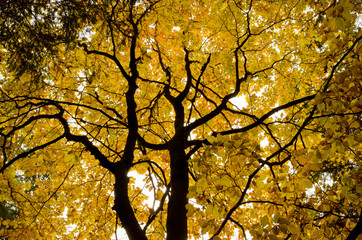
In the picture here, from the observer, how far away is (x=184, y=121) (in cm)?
444

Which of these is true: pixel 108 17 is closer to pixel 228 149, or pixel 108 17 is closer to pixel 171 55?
pixel 228 149

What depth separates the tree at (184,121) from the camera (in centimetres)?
208

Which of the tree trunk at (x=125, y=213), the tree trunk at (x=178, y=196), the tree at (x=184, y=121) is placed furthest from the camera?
the tree trunk at (x=178, y=196)

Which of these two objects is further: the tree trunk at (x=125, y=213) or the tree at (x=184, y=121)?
the tree trunk at (x=125, y=213)

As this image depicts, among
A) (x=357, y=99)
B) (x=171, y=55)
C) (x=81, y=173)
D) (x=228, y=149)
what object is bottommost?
(x=228, y=149)

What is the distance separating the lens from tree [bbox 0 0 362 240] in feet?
6.82

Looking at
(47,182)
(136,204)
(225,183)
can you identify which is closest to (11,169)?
(47,182)

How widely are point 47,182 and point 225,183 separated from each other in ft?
19.0

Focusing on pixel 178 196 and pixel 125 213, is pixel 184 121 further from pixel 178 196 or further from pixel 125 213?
pixel 125 213

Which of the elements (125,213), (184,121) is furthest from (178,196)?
(184,121)

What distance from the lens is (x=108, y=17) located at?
3162 mm

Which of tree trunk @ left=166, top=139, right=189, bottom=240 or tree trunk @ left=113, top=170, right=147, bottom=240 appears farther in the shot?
tree trunk @ left=166, top=139, right=189, bottom=240

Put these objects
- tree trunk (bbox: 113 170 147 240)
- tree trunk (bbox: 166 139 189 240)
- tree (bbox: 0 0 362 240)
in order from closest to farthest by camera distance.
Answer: tree (bbox: 0 0 362 240)
tree trunk (bbox: 113 170 147 240)
tree trunk (bbox: 166 139 189 240)

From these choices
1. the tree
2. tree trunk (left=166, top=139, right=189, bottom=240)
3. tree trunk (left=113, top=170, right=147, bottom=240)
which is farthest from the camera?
tree trunk (left=166, top=139, right=189, bottom=240)
